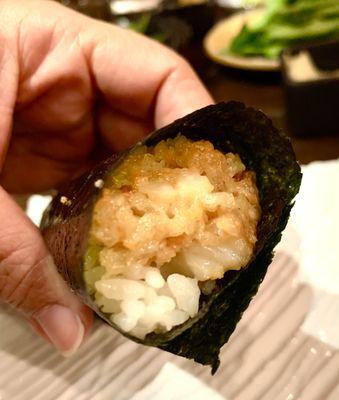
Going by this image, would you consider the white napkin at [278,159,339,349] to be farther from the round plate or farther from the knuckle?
the round plate

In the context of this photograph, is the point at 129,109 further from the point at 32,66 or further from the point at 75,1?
the point at 75,1

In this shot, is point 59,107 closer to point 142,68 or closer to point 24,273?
point 142,68

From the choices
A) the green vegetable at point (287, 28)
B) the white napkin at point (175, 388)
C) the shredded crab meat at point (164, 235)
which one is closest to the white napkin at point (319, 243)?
the white napkin at point (175, 388)

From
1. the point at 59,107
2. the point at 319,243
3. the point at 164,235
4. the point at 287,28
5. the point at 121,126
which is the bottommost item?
the point at 287,28

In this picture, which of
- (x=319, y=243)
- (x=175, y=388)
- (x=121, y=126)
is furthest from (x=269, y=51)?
(x=175, y=388)

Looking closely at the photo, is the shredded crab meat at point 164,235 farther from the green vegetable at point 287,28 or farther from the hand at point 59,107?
the green vegetable at point 287,28

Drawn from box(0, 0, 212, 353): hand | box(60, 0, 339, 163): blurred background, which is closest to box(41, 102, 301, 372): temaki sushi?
box(0, 0, 212, 353): hand

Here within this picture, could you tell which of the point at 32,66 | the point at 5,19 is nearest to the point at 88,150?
the point at 32,66

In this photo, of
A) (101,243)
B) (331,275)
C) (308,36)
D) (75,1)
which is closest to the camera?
(101,243)
